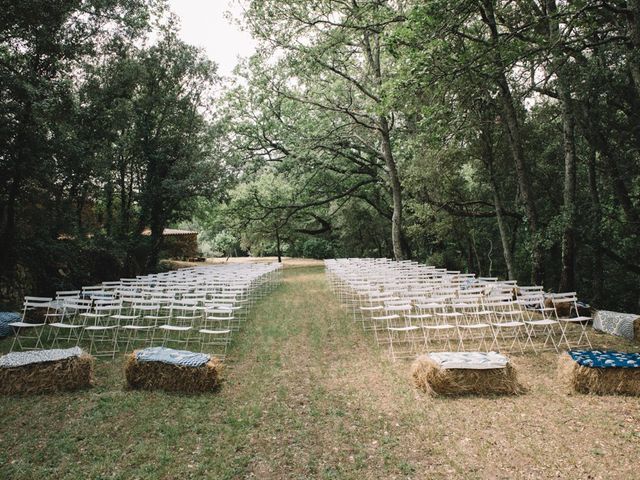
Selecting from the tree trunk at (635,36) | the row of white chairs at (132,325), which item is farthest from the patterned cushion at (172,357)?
the tree trunk at (635,36)

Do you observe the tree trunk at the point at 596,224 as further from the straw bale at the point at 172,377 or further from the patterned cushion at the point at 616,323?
the straw bale at the point at 172,377

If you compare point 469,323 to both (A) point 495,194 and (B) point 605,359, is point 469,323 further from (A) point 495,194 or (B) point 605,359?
(A) point 495,194

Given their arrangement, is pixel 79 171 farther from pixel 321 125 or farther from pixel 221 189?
pixel 321 125

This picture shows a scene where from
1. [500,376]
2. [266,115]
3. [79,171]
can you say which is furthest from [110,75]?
[500,376]

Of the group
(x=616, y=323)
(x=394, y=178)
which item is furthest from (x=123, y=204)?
(x=616, y=323)

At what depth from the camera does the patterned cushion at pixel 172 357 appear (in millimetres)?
5438

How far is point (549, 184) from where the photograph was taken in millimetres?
14945

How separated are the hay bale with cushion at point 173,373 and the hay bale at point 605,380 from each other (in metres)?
4.68

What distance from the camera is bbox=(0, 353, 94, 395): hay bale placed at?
533 centimetres

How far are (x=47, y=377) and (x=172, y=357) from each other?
1.62m

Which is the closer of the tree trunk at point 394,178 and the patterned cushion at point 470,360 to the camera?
the patterned cushion at point 470,360

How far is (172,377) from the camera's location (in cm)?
546

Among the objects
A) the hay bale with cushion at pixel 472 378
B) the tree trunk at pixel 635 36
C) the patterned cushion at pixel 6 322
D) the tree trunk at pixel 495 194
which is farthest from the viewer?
the tree trunk at pixel 495 194

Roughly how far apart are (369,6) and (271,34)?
5287 millimetres
